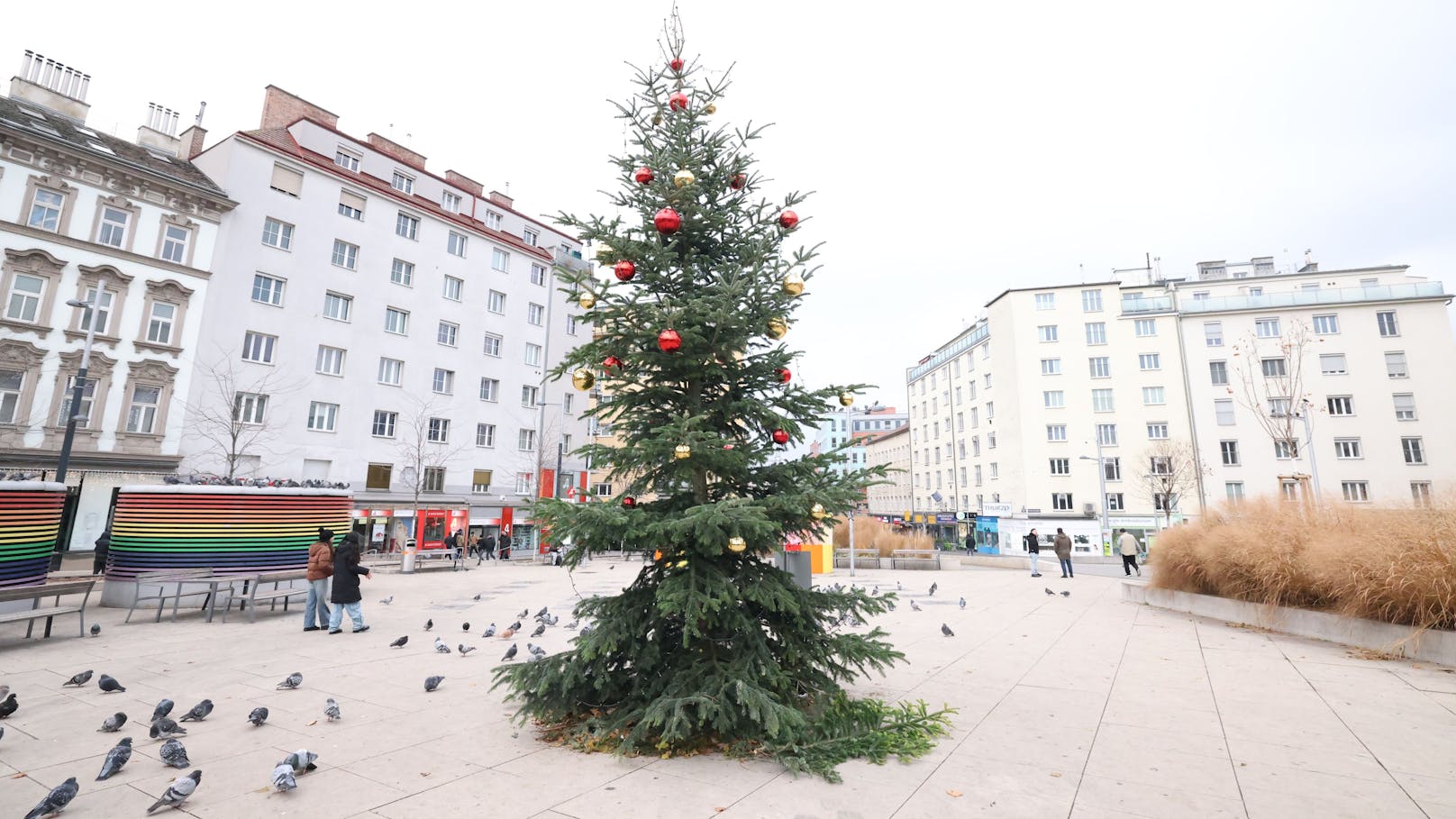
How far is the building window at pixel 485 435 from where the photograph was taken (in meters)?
35.1

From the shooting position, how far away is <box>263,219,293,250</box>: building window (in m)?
27.9

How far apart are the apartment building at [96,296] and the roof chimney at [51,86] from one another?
14.6 inches

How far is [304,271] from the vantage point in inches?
1133

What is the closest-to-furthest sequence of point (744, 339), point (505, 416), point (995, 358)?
point (744, 339), point (505, 416), point (995, 358)

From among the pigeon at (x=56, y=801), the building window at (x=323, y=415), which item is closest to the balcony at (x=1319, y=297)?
the building window at (x=323, y=415)

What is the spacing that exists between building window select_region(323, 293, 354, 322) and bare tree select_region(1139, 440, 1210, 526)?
48997 mm

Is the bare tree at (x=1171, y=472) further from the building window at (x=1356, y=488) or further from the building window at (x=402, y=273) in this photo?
the building window at (x=402, y=273)

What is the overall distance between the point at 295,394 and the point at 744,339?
1166 inches

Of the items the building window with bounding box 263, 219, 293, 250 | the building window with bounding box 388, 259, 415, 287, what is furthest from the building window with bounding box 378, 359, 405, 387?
the building window with bounding box 263, 219, 293, 250

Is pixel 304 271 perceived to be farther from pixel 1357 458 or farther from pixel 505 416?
pixel 1357 458

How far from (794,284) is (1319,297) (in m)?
57.3

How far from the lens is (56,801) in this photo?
343 centimetres

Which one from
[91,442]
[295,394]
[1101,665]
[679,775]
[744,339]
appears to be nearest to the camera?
[679,775]

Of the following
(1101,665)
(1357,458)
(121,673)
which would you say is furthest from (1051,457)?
(121,673)
